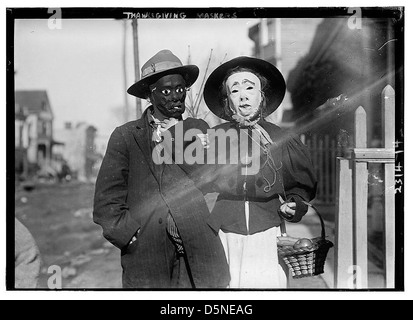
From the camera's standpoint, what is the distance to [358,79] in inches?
170

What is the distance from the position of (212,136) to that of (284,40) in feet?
3.05

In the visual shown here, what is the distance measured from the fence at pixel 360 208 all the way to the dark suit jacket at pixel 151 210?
0.96 m

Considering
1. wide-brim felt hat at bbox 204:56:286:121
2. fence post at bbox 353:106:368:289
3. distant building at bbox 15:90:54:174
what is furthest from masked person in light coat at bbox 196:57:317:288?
distant building at bbox 15:90:54:174

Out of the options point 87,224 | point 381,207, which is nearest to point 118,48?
point 87,224

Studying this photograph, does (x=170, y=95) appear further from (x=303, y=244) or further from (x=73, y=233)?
(x=303, y=244)

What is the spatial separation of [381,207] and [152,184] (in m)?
1.82

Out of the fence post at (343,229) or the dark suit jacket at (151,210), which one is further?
the fence post at (343,229)

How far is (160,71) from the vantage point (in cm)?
422

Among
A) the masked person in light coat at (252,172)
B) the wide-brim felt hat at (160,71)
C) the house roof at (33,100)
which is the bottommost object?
the masked person in light coat at (252,172)

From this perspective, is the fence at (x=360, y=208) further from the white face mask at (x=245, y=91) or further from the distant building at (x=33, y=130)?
the distant building at (x=33, y=130)

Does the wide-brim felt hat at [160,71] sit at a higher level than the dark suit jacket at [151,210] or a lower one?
higher

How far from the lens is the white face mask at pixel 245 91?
168 inches

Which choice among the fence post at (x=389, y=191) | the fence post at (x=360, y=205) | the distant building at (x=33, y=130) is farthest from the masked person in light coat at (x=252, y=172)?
the distant building at (x=33, y=130)

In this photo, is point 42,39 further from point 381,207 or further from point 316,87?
point 381,207
